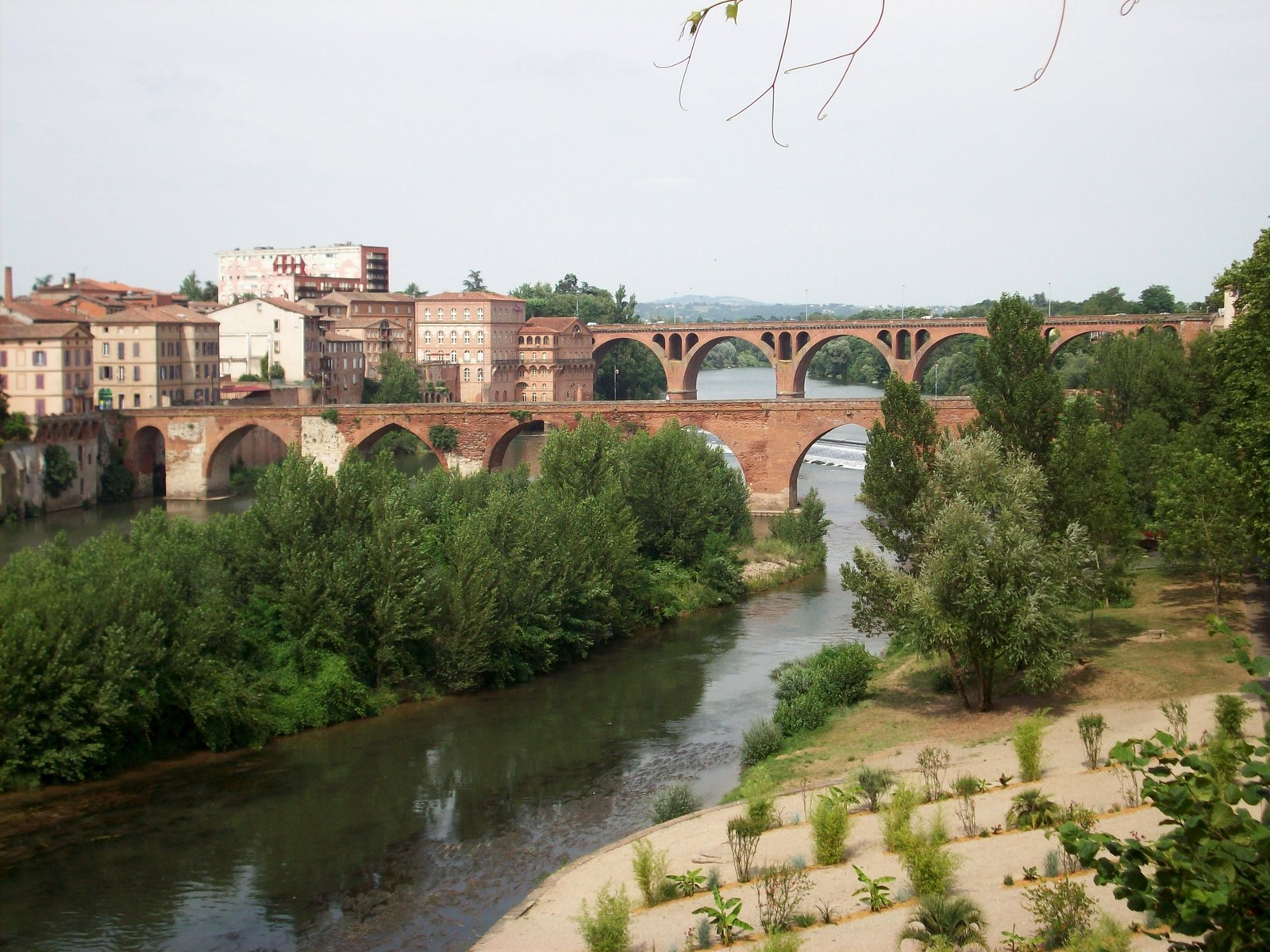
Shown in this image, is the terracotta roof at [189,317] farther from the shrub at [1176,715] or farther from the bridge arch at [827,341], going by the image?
the shrub at [1176,715]

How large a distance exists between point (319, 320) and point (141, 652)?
Result: 51.4 metres

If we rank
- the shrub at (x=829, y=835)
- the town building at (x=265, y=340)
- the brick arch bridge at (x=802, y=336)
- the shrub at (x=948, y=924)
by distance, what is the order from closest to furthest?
the shrub at (x=948, y=924), the shrub at (x=829, y=835), the brick arch bridge at (x=802, y=336), the town building at (x=265, y=340)

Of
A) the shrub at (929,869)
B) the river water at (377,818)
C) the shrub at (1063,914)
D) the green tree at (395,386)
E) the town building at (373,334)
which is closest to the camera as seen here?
the shrub at (1063,914)

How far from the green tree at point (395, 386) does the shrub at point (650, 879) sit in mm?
56378

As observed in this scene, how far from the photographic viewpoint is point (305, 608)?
23094 millimetres

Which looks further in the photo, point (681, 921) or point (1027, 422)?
point (1027, 422)

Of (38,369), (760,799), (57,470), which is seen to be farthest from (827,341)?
(760,799)

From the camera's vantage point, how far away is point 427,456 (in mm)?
63125

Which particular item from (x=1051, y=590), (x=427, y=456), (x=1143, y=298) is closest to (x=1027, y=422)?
(x=1051, y=590)

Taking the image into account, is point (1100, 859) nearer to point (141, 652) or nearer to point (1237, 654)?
point (1237, 654)

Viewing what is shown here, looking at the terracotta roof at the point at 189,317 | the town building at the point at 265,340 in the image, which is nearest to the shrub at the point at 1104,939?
the terracotta roof at the point at 189,317

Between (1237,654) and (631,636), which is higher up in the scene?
(1237,654)

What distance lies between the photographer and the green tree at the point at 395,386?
6975 cm

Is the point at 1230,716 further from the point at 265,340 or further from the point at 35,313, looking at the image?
the point at 265,340
